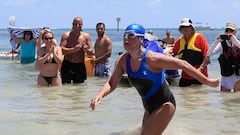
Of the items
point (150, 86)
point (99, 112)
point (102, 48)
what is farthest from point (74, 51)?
point (150, 86)

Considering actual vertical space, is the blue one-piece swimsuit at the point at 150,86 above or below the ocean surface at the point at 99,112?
above

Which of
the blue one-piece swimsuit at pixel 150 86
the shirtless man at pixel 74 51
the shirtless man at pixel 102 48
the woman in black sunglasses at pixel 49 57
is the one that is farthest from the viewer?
the shirtless man at pixel 102 48

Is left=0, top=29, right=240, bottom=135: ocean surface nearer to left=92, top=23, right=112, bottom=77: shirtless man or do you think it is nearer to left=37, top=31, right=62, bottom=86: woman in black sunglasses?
left=37, top=31, right=62, bottom=86: woman in black sunglasses

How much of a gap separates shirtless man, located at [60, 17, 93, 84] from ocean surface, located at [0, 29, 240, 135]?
320 millimetres

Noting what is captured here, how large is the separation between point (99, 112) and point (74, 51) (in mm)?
2591

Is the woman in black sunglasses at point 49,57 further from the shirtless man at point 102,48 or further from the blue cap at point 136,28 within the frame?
the blue cap at point 136,28

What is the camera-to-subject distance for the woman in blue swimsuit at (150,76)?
4.41 metres

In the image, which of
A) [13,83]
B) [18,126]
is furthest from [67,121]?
[13,83]

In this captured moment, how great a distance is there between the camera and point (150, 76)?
4.56 meters

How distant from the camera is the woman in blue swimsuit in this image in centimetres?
441

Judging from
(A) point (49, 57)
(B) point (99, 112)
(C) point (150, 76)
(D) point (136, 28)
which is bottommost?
(B) point (99, 112)

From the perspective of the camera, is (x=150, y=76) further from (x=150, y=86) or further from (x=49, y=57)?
(x=49, y=57)

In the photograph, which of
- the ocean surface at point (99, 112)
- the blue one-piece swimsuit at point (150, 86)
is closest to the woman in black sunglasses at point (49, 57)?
the ocean surface at point (99, 112)

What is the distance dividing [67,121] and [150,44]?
2.82 meters
